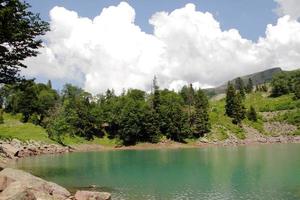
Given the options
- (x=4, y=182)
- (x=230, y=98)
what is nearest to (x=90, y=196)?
(x=4, y=182)

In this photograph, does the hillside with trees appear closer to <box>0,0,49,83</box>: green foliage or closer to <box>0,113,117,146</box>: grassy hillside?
<box>0,113,117,146</box>: grassy hillside

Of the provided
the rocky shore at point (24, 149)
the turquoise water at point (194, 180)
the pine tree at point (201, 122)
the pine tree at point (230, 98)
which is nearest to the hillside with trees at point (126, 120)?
the pine tree at point (201, 122)

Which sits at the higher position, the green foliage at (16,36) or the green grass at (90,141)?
the green foliage at (16,36)

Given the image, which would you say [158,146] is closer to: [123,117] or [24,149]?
[123,117]

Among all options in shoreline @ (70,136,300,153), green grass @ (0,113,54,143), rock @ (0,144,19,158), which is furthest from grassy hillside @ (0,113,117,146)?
rock @ (0,144,19,158)

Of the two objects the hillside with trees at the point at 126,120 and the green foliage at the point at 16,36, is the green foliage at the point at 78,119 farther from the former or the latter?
the green foliage at the point at 16,36

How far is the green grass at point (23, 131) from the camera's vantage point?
480 feet

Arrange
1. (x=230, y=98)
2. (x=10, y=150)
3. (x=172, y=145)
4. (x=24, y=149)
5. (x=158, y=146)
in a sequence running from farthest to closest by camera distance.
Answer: (x=230, y=98) < (x=172, y=145) < (x=158, y=146) < (x=24, y=149) < (x=10, y=150)

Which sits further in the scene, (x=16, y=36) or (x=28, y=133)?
(x=28, y=133)

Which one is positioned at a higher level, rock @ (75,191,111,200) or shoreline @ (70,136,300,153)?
shoreline @ (70,136,300,153)

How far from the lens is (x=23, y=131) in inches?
6004

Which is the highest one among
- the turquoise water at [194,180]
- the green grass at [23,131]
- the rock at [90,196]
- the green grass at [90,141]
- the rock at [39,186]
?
the green grass at [23,131]

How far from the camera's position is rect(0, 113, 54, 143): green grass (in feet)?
480

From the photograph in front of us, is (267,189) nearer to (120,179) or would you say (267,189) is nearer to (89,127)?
(120,179)
